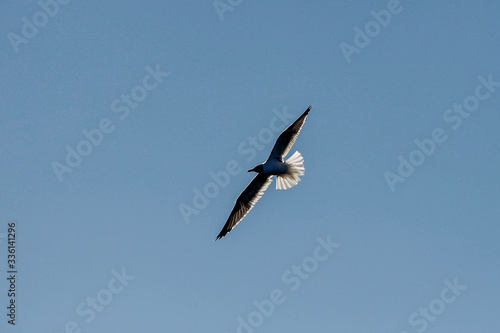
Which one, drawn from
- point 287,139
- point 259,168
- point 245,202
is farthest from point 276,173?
point 245,202

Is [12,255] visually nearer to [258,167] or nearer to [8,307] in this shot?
[8,307]

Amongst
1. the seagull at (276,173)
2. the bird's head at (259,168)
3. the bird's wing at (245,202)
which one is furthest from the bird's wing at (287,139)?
the bird's wing at (245,202)

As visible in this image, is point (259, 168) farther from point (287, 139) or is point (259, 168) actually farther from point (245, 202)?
point (245, 202)

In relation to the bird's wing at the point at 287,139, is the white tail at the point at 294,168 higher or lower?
lower

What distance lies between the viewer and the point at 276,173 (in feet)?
59.3

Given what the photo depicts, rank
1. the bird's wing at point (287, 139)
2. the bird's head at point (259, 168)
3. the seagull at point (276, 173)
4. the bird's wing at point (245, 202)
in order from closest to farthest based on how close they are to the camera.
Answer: the bird's wing at point (287, 139) < the seagull at point (276, 173) < the bird's head at point (259, 168) < the bird's wing at point (245, 202)

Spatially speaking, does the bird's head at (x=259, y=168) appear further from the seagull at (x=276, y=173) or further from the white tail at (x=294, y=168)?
the white tail at (x=294, y=168)

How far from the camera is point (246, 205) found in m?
19.0

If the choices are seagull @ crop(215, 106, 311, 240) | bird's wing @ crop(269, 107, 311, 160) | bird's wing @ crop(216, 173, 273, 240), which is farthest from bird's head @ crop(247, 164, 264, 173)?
bird's wing @ crop(216, 173, 273, 240)

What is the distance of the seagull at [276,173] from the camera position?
17.5 meters

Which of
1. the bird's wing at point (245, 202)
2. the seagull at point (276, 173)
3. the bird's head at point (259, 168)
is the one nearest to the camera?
the seagull at point (276, 173)

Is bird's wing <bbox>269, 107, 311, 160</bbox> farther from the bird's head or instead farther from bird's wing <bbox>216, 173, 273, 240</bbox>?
bird's wing <bbox>216, 173, 273, 240</bbox>

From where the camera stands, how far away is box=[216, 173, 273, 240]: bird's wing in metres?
18.9

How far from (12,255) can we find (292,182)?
26.4ft
